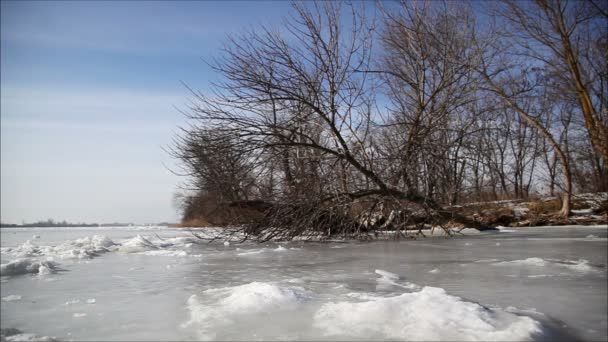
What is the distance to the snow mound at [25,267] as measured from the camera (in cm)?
324

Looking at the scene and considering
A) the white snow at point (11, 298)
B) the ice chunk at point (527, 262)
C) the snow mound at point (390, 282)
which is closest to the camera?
the white snow at point (11, 298)

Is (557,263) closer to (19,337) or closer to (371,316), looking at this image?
(371,316)

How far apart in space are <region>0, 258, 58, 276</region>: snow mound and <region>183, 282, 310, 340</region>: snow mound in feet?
A: 6.58

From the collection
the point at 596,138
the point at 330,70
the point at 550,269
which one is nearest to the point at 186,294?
the point at 550,269

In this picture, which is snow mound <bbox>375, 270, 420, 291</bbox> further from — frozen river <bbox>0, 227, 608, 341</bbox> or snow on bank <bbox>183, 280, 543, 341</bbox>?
snow on bank <bbox>183, 280, 543, 341</bbox>

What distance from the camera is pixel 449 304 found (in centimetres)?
170

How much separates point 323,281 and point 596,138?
29.3 ft

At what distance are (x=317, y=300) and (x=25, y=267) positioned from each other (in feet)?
9.61

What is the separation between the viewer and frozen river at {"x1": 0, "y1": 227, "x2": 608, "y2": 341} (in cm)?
152

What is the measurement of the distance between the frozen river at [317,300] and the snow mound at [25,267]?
1cm

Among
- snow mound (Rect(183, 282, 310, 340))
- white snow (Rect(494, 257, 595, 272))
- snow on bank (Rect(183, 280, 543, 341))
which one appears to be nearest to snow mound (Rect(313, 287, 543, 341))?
snow on bank (Rect(183, 280, 543, 341))

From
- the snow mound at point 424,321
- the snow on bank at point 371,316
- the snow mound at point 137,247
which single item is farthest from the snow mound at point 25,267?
the snow mound at point 424,321

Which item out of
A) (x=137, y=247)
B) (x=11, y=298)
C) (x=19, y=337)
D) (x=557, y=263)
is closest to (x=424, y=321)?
(x=19, y=337)

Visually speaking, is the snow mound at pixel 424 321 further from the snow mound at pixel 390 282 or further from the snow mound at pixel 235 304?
the snow mound at pixel 390 282
